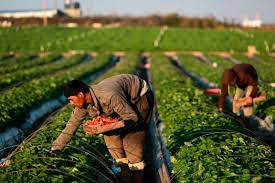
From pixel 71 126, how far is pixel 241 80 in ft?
14.4

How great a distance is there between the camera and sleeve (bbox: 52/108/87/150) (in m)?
5.31

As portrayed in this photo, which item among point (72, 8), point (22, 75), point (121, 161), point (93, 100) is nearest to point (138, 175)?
point (121, 161)

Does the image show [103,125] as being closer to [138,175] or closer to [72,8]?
[138,175]

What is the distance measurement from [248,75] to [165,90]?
4.29 meters

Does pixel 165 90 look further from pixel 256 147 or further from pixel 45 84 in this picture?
pixel 256 147

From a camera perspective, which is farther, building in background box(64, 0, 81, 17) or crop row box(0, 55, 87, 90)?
building in background box(64, 0, 81, 17)

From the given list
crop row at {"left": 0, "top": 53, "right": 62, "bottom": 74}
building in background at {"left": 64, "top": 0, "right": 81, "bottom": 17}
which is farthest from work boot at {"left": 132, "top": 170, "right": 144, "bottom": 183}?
building in background at {"left": 64, "top": 0, "right": 81, "bottom": 17}

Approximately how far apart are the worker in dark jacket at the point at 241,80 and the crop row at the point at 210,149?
0.68m

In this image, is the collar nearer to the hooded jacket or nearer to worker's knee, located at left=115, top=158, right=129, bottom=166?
worker's knee, located at left=115, top=158, right=129, bottom=166

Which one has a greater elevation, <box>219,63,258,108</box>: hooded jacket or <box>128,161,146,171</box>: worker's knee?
<box>219,63,258,108</box>: hooded jacket

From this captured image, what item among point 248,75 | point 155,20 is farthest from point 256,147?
point 155,20

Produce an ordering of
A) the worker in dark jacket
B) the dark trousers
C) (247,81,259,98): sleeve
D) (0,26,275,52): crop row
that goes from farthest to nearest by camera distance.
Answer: (0,26,275,52): crop row
(247,81,259,98): sleeve
the worker in dark jacket
the dark trousers

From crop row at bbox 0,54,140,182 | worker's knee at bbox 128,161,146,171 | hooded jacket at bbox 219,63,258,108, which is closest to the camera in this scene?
crop row at bbox 0,54,140,182

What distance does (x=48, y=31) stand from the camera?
54.6 metres
